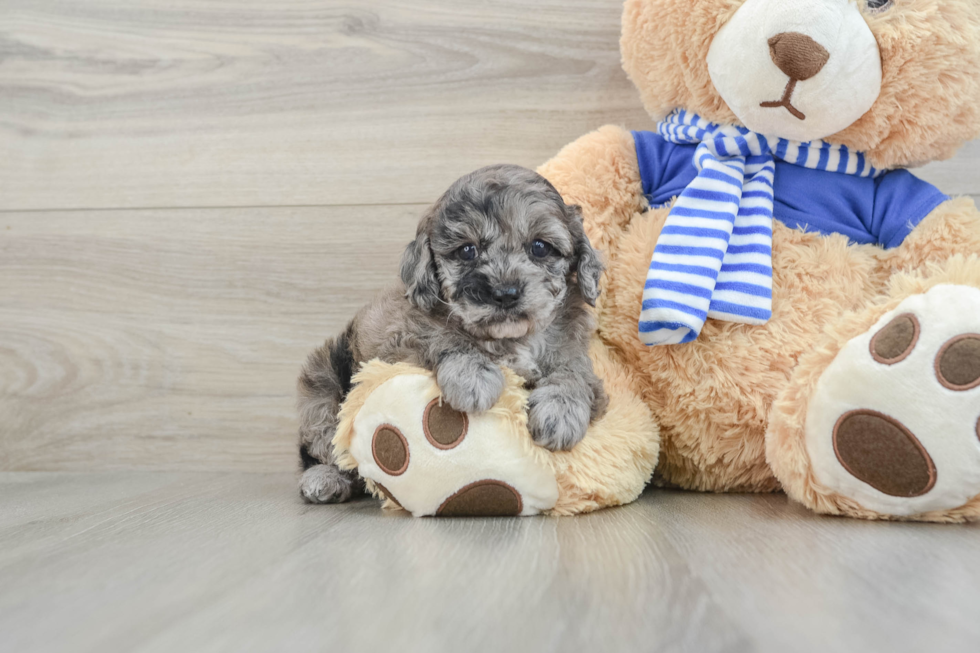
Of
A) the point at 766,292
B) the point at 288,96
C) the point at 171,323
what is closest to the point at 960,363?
the point at 766,292

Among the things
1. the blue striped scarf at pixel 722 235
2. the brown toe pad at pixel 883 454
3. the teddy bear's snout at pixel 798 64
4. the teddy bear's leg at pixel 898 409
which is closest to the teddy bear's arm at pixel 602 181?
the blue striped scarf at pixel 722 235

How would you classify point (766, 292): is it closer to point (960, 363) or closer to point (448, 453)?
point (960, 363)

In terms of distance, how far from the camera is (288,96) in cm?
189

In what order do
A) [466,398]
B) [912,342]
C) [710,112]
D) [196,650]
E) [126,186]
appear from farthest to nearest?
[126,186] < [710,112] < [466,398] < [912,342] < [196,650]

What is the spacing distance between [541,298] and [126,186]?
137 cm

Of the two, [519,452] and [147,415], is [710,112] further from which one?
[147,415]

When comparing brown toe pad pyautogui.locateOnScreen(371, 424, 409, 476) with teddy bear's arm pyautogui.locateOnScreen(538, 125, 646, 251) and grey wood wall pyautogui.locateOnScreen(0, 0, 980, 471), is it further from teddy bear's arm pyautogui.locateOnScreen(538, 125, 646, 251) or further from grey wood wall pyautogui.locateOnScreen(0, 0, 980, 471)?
grey wood wall pyautogui.locateOnScreen(0, 0, 980, 471)

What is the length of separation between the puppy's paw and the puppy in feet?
0.92

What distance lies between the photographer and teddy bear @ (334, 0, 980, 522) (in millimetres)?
1066

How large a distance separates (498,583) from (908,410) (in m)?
0.65

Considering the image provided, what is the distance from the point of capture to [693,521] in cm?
113

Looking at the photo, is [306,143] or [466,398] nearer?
[466,398]

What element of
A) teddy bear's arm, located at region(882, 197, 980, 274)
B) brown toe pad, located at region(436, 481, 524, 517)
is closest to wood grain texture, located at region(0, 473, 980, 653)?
brown toe pad, located at region(436, 481, 524, 517)

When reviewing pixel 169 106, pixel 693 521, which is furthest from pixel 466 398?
pixel 169 106
